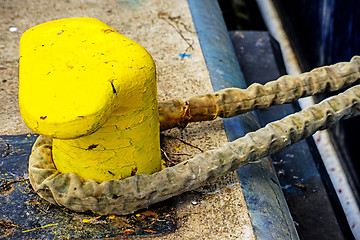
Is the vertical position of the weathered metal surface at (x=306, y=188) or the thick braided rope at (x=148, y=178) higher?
the thick braided rope at (x=148, y=178)

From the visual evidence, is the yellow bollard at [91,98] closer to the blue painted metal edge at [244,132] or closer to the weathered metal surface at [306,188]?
the blue painted metal edge at [244,132]

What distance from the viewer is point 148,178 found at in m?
1.30

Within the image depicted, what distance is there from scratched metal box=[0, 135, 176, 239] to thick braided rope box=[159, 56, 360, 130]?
348 mm

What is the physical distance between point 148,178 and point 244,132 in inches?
22.9

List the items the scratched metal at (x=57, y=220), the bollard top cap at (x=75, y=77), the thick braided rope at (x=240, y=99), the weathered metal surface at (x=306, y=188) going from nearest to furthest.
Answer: the bollard top cap at (x=75, y=77) → the scratched metal at (x=57, y=220) → the thick braided rope at (x=240, y=99) → the weathered metal surface at (x=306, y=188)

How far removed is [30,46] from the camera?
46.6 inches

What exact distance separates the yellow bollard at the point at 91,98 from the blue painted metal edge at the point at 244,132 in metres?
0.38

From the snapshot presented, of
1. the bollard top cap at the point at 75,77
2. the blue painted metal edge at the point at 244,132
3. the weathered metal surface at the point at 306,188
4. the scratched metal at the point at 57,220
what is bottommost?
the weathered metal surface at the point at 306,188

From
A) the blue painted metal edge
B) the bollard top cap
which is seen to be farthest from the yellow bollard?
the blue painted metal edge

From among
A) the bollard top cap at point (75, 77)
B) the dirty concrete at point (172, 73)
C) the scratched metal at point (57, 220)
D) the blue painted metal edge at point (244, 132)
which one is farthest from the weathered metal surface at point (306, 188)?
the bollard top cap at point (75, 77)

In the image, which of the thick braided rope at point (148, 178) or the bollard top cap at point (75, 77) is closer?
the bollard top cap at point (75, 77)

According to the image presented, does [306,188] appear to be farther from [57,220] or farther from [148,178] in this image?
[57,220]

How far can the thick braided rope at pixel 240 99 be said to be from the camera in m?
1.55

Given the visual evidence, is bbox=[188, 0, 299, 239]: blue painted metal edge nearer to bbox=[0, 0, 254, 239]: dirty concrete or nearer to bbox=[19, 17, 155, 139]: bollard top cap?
bbox=[0, 0, 254, 239]: dirty concrete
